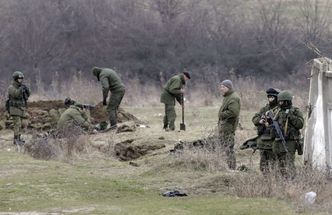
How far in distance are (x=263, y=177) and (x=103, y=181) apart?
3062 mm

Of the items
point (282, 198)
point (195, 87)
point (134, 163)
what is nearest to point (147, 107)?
point (195, 87)

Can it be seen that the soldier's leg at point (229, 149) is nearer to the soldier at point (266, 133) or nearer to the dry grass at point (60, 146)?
the soldier at point (266, 133)

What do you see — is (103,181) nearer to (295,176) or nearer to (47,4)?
(295,176)

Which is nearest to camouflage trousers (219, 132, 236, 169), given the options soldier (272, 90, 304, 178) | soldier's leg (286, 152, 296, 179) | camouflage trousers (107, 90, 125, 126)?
soldier (272, 90, 304, 178)

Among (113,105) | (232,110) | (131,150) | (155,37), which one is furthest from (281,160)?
(155,37)

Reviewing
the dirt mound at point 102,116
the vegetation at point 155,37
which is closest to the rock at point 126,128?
the dirt mound at point 102,116

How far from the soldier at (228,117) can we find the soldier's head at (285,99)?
202cm

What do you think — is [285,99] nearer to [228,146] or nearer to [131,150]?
[228,146]

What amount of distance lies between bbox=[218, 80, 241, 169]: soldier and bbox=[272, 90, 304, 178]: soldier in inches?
75.8

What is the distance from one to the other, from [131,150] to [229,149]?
398 centimetres

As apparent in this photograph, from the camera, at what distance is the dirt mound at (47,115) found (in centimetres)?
2407

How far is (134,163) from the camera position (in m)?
16.9

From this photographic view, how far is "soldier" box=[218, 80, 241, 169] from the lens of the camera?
1489 centimetres

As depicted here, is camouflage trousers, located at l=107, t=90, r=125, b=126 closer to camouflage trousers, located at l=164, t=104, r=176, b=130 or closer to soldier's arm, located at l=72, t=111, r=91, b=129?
camouflage trousers, located at l=164, t=104, r=176, b=130
